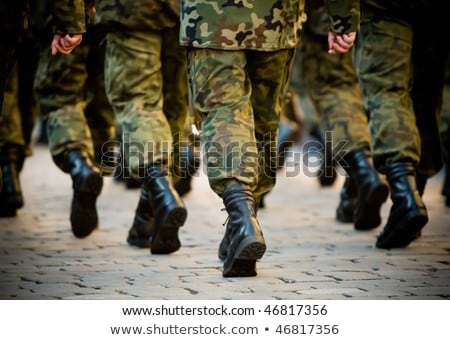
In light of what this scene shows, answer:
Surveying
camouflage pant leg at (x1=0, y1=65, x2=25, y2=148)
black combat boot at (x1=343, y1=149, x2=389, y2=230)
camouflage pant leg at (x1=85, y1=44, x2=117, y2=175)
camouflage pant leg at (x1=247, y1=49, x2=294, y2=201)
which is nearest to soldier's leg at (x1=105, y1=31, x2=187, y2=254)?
camouflage pant leg at (x1=247, y1=49, x2=294, y2=201)

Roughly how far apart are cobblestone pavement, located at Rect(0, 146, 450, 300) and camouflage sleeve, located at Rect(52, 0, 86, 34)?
1094 mm


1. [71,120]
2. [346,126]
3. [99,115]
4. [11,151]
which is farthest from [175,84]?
[11,151]

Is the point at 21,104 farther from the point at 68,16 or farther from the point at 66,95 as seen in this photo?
the point at 68,16

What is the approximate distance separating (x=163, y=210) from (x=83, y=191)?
0.82 meters

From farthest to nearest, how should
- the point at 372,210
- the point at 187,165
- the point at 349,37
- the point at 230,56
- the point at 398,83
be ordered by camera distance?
1. the point at 187,165
2. the point at 372,210
3. the point at 398,83
4. the point at 349,37
5. the point at 230,56

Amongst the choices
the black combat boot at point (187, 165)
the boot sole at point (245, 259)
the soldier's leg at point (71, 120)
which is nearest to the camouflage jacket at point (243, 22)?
the boot sole at point (245, 259)

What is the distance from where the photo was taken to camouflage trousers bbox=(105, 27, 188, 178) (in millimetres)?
5555

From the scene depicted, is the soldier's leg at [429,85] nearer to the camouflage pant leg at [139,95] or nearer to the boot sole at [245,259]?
the camouflage pant leg at [139,95]

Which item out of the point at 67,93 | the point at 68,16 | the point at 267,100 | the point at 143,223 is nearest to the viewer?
the point at 267,100

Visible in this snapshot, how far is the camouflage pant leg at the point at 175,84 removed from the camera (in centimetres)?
582

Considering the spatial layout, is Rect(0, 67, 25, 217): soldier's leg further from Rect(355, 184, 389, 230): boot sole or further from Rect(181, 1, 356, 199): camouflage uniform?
Rect(181, 1, 356, 199): camouflage uniform

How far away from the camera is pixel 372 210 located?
629 cm

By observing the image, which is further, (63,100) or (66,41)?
(63,100)
